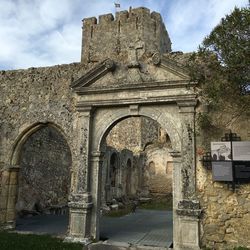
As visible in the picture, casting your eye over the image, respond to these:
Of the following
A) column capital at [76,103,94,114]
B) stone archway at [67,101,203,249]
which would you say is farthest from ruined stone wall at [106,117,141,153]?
stone archway at [67,101,203,249]

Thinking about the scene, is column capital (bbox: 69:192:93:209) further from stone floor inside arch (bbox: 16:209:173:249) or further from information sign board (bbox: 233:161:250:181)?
information sign board (bbox: 233:161:250:181)

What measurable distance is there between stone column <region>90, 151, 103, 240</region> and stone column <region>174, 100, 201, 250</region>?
1.86 metres

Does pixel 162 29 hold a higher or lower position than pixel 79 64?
higher

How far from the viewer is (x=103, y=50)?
21000 mm

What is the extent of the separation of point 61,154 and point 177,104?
343 inches

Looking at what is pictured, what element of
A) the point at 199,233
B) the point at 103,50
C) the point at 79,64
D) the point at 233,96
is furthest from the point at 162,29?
the point at 199,233

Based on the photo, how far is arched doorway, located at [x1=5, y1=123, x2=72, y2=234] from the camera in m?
10.6

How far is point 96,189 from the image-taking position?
704 centimetres

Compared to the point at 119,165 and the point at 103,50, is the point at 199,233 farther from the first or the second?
the point at 103,50

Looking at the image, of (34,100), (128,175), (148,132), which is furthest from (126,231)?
(148,132)

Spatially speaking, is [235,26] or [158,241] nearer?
[235,26]

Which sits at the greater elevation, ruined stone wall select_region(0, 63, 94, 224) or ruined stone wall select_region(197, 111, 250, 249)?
ruined stone wall select_region(0, 63, 94, 224)

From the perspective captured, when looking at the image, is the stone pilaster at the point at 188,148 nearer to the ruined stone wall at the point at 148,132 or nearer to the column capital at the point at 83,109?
the column capital at the point at 83,109

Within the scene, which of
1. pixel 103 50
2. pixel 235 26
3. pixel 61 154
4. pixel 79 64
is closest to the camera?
pixel 235 26
